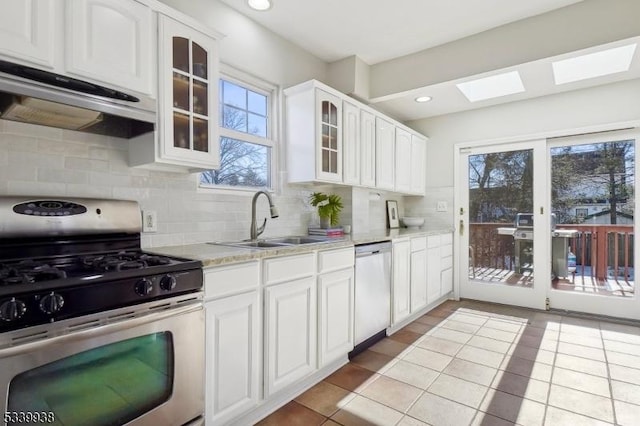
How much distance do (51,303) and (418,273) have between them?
3.08 metres

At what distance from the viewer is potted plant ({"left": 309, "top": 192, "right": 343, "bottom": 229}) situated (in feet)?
9.96

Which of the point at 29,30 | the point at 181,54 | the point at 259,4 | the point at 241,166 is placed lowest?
the point at 241,166

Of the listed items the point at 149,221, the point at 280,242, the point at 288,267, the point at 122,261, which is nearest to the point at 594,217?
the point at 280,242

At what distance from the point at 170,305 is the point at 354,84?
2631 mm

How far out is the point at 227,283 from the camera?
164cm

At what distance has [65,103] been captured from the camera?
4.49 ft

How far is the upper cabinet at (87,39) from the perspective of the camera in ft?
4.16

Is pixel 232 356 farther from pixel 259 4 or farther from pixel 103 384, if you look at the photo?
pixel 259 4

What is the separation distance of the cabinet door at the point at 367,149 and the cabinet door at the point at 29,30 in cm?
244

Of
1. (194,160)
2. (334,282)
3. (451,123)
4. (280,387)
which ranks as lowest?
(280,387)

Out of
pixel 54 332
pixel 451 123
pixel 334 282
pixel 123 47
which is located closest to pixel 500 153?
pixel 451 123

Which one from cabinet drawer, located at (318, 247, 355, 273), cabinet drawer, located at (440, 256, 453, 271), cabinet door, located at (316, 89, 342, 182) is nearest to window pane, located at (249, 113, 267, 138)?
cabinet door, located at (316, 89, 342, 182)

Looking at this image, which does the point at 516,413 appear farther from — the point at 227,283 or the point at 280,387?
the point at 227,283

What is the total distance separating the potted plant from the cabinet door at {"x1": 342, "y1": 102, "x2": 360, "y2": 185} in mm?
211
